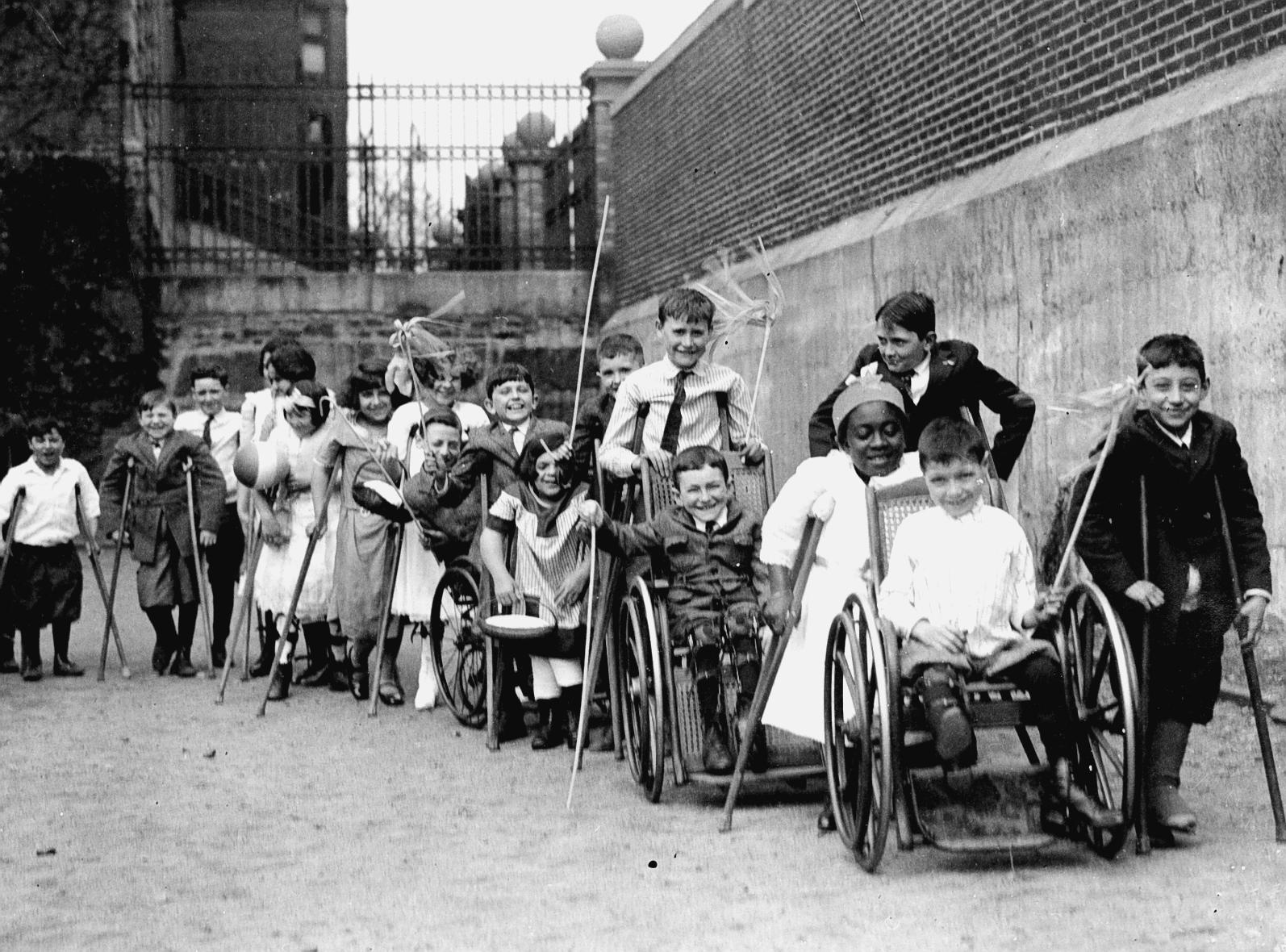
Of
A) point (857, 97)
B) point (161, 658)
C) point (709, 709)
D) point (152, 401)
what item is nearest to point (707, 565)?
point (709, 709)

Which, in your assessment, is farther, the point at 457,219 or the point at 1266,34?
the point at 457,219

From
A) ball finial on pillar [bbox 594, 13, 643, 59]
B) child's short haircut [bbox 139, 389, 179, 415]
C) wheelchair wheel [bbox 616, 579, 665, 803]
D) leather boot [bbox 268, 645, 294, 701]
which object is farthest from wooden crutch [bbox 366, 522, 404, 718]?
ball finial on pillar [bbox 594, 13, 643, 59]

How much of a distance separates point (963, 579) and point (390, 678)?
4838 millimetres

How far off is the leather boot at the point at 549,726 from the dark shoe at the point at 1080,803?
3086 millimetres

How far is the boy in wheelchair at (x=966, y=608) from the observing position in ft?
17.8

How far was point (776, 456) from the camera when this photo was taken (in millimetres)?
14992

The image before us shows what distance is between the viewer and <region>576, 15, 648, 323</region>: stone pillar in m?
20.9

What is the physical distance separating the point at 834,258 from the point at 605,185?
7.96m

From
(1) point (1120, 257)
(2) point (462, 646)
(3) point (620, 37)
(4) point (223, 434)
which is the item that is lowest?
(2) point (462, 646)

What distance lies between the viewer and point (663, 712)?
6.66 m

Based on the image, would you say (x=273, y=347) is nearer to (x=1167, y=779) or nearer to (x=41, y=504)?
(x=41, y=504)

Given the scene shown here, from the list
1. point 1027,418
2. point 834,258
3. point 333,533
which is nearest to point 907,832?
point 1027,418

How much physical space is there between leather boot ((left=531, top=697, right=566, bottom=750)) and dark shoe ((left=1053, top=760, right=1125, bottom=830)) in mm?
3086

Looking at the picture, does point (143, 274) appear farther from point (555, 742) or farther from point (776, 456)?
point (555, 742)
